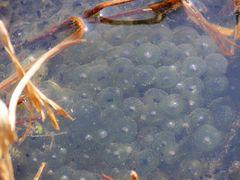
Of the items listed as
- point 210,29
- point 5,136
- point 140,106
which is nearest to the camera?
point 5,136

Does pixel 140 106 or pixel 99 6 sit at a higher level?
pixel 99 6

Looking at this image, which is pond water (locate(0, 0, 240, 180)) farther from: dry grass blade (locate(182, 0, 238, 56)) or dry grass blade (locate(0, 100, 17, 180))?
dry grass blade (locate(0, 100, 17, 180))

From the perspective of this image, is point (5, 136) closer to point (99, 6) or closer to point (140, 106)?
point (140, 106)

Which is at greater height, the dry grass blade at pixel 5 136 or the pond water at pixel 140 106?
the dry grass blade at pixel 5 136

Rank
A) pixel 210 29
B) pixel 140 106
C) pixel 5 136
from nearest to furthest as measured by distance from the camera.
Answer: pixel 5 136 < pixel 140 106 < pixel 210 29

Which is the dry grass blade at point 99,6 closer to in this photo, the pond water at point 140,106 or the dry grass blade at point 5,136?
the pond water at point 140,106

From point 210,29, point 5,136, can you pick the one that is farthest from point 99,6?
point 5,136

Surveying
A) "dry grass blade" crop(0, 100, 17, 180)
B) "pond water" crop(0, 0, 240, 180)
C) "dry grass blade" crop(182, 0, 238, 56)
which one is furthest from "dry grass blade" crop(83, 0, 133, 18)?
"dry grass blade" crop(0, 100, 17, 180)

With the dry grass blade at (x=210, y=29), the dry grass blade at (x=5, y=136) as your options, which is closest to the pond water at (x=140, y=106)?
the dry grass blade at (x=210, y=29)
